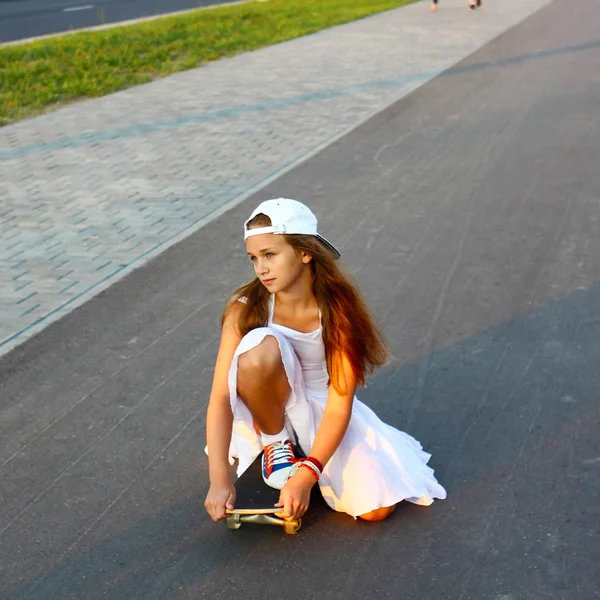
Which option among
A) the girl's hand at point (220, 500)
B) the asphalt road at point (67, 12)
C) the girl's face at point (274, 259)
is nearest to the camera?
the girl's hand at point (220, 500)

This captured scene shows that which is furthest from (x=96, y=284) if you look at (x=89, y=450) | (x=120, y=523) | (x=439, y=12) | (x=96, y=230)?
(x=439, y=12)

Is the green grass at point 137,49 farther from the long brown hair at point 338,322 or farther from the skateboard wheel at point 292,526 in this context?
the skateboard wheel at point 292,526

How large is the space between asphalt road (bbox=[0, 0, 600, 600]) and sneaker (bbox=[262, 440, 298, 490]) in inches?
8.1

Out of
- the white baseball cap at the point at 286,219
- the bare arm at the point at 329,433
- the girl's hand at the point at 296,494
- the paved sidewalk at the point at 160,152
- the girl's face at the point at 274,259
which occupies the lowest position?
the paved sidewalk at the point at 160,152

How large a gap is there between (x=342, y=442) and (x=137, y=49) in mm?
15123

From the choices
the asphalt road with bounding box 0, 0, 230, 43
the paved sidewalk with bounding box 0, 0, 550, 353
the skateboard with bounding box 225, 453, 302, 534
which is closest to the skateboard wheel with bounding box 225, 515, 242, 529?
Result: the skateboard with bounding box 225, 453, 302, 534

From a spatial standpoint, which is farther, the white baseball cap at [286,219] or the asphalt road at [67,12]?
the asphalt road at [67,12]

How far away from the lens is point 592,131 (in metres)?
10.6

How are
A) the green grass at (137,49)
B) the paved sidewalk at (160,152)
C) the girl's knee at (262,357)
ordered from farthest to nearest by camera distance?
the green grass at (137,49) < the paved sidewalk at (160,152) < the girl's knee at (262,357)

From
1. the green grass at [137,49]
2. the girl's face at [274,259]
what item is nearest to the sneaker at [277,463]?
the girl's face at [274,259]

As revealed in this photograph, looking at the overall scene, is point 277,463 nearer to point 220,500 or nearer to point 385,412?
point 220,500

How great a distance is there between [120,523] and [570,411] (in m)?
2.06

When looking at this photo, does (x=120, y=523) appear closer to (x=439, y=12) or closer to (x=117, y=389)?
(x=117, y=389)

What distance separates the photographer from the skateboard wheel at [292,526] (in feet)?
11.9
